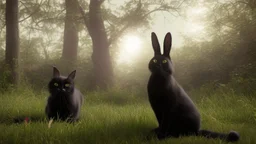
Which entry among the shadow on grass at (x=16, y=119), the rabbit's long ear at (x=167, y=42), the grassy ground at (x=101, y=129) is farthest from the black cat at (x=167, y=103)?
the shadow on grass at (x=16, y=119)

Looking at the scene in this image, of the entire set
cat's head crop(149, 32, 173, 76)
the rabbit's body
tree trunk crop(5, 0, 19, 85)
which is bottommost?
the rabbit's body

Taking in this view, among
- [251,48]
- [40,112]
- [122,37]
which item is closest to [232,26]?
[251,48]

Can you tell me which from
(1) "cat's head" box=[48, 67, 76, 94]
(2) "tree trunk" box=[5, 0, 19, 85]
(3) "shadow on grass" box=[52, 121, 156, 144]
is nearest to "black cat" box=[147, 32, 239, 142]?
(3) "shadow on grass" box=[52, 121, 156, 144]

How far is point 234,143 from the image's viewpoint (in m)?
3.53

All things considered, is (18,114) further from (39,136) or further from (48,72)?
(48,72)

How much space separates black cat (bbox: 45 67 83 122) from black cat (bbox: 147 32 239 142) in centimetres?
162

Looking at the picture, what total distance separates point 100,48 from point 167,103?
8.60m

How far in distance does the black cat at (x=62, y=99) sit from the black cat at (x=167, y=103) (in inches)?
63.9

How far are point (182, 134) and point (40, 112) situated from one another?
3.40 meters

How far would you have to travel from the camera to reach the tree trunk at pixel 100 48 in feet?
39.4

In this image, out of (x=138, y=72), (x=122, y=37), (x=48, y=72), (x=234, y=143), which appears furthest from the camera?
(x=48, y=72)

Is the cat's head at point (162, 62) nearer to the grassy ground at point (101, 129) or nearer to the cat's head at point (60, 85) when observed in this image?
the grassy ground at point (101, 129)

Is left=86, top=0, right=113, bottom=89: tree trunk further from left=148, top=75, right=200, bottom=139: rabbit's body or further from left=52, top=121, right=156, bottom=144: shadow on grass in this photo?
left=148, top=75, right=200, bottom=139: rabbit's body

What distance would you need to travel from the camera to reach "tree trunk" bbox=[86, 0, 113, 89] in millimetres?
12000
